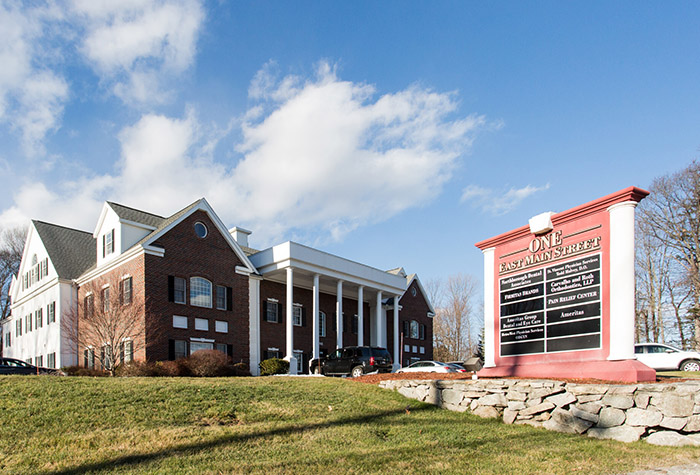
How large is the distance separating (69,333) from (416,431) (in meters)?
24.4

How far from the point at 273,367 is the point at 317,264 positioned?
665cm

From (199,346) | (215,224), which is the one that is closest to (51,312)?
(199,346)

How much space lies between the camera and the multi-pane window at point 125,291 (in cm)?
2624

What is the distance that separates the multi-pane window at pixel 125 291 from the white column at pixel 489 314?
1818 cm

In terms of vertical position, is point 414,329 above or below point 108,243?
below

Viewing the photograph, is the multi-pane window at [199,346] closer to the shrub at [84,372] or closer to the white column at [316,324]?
the shrub at [84,372]

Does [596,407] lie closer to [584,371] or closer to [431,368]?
[584,371]

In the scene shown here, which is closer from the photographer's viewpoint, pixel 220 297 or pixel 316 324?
pixel 220 297

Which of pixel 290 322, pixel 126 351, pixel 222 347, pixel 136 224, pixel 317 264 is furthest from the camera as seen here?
pixel 317 264

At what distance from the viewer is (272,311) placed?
32.5m

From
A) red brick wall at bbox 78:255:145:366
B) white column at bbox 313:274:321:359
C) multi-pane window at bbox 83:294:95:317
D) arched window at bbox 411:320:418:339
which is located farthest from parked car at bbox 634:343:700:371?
multi-pane window at bbox 83:294:95:317

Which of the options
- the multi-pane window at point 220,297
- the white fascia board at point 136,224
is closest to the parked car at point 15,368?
the white fascia board at point 136,224

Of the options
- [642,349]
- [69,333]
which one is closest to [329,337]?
[69,333]

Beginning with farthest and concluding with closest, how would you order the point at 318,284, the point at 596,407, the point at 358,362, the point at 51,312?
the point at 318,284, the point at 51,312, the point at 358,362, the point at 596,407
